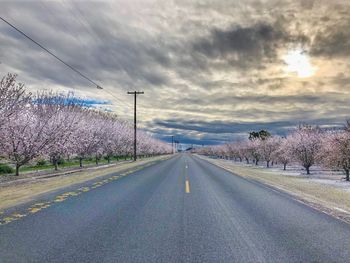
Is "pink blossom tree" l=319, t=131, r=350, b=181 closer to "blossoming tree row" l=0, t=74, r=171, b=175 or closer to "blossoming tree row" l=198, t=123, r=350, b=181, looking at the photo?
"blossoming tree row" l=198, t=123, r=350, b=181

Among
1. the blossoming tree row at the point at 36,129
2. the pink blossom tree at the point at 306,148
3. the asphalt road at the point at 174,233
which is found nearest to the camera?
the asphalt road at the point at 174,233

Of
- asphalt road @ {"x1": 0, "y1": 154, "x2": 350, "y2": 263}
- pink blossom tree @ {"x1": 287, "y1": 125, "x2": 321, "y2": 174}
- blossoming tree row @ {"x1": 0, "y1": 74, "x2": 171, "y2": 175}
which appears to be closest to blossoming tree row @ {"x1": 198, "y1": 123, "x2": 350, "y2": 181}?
pink blossom tree @ {"x1": 287, "y1": 125, "x2": 321, "y2": 174}

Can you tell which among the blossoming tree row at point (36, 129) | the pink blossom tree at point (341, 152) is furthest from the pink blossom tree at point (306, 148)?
the blossoming tree row at point (36, 129)

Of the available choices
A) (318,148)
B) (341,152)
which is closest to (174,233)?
(341,152)

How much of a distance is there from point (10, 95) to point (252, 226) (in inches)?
752

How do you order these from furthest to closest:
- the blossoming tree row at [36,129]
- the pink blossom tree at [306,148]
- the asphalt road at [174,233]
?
1. the pink blossom tree at [306,148]
2. the blossoming tree row at [36,129]
3. the asphalt road at [174,233]

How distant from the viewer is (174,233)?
6.59 metres

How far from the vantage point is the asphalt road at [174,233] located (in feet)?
16.8

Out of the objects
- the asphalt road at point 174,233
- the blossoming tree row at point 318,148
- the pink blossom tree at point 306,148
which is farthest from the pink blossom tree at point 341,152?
the asphalt road at point 174,233

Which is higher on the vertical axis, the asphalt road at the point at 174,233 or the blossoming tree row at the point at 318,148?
the blossoming tree row at the point at 318,148

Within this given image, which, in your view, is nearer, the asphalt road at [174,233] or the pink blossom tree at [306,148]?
the asphalt road at [174,233]

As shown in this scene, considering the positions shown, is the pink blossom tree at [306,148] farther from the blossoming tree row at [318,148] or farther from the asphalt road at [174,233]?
the asphalt road at [174,233]

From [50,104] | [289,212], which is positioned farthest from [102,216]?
[50,104]

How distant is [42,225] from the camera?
280 inches
